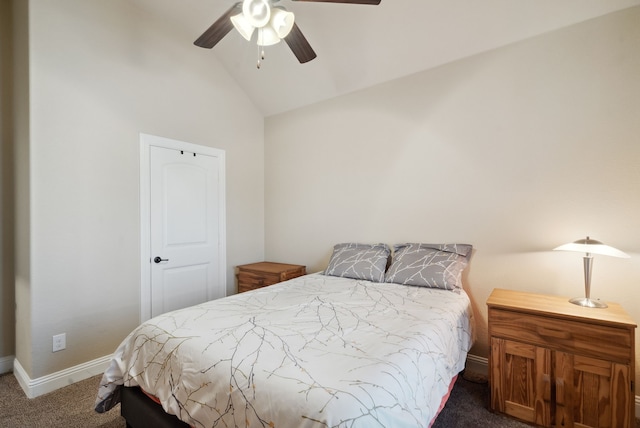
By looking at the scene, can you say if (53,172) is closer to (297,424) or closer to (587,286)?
(297,424)

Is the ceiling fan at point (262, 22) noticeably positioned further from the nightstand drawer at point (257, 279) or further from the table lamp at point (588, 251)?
the nightstand drawer at point (257, 279)

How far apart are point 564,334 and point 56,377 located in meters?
3.46

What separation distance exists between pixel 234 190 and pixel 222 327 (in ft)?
7.58

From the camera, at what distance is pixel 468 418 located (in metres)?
1.84

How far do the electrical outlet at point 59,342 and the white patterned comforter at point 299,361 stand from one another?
0.95 metres

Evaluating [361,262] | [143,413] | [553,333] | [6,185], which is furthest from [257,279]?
[553,333]

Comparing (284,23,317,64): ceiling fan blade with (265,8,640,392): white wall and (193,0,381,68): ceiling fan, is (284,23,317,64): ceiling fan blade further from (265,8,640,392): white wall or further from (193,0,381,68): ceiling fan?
(265,8,640,392): white wall

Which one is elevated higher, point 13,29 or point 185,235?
point 13,29

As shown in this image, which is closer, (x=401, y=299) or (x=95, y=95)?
(x=401, y=299)

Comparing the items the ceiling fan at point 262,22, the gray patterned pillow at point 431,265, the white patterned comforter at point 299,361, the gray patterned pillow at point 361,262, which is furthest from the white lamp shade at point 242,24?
the gray patterned pillow at point 431,265

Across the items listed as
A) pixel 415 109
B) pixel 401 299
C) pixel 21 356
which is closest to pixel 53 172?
pixel 21 356

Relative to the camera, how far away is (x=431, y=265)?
7.81 ft

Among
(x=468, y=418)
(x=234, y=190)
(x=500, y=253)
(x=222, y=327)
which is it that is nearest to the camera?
(x=222, y=327)

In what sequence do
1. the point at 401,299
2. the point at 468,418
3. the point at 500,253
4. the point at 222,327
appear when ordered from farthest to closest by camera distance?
the point at 500,253
the point at 401,299
the point at 468,418
the point at 222,327
